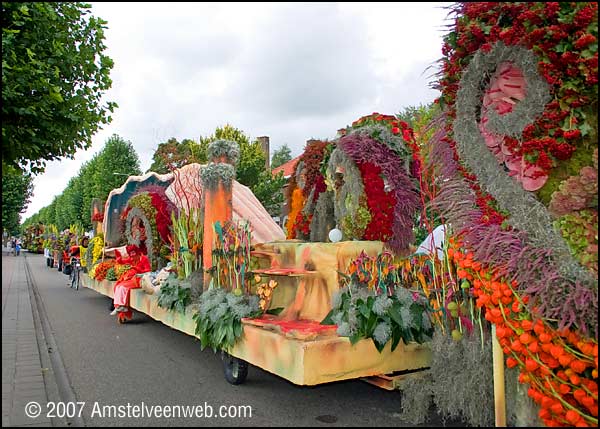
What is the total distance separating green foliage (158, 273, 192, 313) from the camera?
6.62 meters

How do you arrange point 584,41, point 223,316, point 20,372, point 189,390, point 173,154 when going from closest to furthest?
point 584,41 < point 189,390 < point 223,316 < point 20,372 < point 173,154

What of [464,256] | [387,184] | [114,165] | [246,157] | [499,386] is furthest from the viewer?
[114,165]

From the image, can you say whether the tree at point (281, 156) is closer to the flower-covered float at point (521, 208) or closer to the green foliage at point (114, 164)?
the green foliage at point (114, 164)

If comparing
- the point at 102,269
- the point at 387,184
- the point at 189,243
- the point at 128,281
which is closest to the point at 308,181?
the point at 387,184

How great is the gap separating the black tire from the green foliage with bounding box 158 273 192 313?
1241 mm

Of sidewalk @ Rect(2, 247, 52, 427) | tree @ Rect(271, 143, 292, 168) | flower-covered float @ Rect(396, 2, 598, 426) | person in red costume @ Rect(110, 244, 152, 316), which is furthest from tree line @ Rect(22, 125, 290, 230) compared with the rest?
tree @ Rect(271, 143, 292, 168)

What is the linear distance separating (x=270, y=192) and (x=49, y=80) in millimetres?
15850

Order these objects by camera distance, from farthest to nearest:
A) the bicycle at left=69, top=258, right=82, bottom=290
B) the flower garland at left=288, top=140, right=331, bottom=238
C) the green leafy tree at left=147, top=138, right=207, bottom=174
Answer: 1. the green leafy tree at left=147, top=138, right=207, bottom=174
2. the bicycle at left=69, top=258, right=82, bottom=290
3. the flower garland at left=288, top=140, right=331, bottom=238

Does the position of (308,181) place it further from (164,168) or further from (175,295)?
(164,168)

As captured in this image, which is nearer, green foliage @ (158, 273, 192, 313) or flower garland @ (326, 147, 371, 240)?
flower garland @ (326, 147, 371, 240)

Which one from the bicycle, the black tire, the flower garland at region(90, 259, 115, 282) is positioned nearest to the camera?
the black tire

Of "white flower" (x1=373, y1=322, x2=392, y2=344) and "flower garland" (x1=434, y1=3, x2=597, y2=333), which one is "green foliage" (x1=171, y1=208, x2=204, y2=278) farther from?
"flower garland" (x1=434, y1=3, x2=597, y2=333)

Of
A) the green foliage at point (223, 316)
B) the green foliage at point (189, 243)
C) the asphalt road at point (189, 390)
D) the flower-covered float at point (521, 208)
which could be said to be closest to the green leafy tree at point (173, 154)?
the green foliage at point (189, 243)

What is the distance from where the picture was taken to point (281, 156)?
68.4 meters
